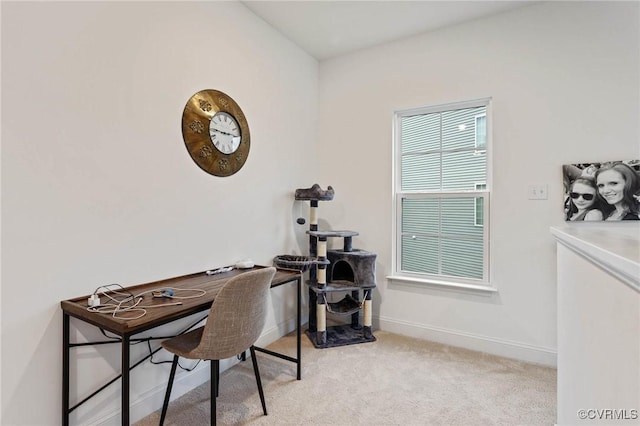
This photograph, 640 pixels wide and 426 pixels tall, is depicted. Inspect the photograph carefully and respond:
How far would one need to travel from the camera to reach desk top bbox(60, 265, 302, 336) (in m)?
1.26

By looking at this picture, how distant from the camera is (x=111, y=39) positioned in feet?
5.29

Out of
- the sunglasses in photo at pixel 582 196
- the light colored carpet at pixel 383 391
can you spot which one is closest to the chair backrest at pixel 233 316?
the light colored carpet at pixel 383 391

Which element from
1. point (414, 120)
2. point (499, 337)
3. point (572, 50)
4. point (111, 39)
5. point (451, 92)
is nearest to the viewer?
point (111, 39)

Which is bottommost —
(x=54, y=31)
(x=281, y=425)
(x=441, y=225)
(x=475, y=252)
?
(x=281, y=425)

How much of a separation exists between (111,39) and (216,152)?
0.82m

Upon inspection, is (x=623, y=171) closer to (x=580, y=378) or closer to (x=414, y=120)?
(x=414, y=120)

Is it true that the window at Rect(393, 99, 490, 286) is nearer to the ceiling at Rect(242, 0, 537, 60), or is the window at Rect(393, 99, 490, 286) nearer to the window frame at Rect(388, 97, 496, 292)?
the window frame at Rect(388, 97, 496, 292)

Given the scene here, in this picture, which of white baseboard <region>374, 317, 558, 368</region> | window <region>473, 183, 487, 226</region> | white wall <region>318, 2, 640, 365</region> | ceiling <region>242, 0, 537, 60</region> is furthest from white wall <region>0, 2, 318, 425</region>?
window <region>473, 183, 487, 226</region>

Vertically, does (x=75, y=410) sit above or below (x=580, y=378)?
below

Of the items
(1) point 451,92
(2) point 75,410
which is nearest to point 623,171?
(1) point 451,92

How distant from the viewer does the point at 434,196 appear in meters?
2.84

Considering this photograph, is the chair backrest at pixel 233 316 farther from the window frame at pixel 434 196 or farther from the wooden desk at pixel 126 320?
the window frame at pixel 434 196

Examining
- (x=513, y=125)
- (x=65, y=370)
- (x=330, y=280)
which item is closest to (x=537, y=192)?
(x=513, y=125)

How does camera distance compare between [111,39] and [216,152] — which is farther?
[216,152]
